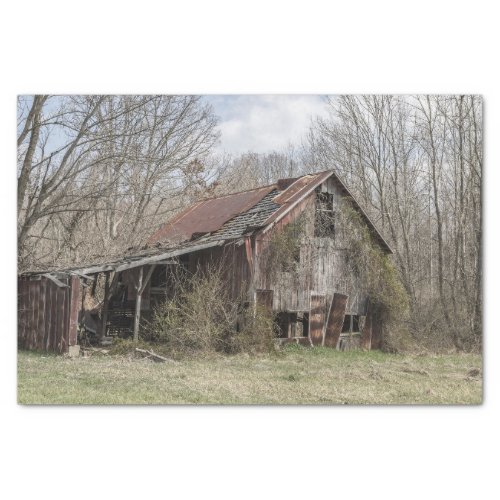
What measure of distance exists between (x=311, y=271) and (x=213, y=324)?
2.71 metres

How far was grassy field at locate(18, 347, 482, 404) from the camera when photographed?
26.2 ft

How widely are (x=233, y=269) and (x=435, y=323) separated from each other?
12.8 feet

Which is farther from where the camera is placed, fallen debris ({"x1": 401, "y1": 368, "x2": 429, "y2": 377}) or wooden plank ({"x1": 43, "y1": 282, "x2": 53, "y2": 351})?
wooden plank ({"x1": 43, "y1": 282, "x2": 53, "y2": 351})

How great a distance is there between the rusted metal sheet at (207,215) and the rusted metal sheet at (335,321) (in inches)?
104

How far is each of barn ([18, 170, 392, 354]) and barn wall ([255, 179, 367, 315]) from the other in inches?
0.8

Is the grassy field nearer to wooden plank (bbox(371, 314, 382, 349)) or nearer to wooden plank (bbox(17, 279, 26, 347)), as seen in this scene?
wooden plank (bbox(17, 279, 26, 347))

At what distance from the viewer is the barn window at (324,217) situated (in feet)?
41.8

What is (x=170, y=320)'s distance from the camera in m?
11.3

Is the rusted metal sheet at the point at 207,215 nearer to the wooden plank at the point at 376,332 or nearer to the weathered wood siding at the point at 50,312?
the weathered wood siding at the point at 50,312

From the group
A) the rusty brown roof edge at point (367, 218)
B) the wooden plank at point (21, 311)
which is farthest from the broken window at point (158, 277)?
the rusty brown roof edge at point (367, 218)

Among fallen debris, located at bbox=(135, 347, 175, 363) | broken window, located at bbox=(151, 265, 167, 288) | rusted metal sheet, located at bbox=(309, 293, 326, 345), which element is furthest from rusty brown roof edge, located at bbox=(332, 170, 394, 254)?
fallen debris, located at bbox=(135, 347, 175, 363)

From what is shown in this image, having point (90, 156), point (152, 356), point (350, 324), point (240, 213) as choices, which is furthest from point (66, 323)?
point (350, 324)
